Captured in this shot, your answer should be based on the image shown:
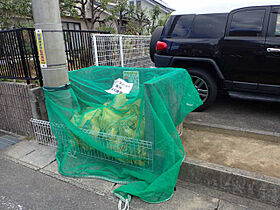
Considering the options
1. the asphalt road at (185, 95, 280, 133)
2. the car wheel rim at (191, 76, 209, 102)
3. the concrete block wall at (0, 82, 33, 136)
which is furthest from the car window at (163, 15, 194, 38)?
the concrete block wall at (0, 82, 33, 136)

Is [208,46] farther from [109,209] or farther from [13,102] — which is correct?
[13,102]

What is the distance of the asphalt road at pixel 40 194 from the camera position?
2.12 metres

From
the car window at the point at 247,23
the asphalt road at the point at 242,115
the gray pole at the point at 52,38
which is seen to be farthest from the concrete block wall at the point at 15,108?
the car window at the point at 247,23

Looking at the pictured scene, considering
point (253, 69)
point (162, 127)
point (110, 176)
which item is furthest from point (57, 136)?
point (253, 69)

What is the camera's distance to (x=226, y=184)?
222cm

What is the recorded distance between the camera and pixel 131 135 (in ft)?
7.80

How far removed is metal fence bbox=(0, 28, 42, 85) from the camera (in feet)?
10.3

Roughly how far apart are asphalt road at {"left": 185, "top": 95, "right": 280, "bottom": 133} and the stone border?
129 centimetres

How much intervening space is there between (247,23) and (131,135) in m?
2.85

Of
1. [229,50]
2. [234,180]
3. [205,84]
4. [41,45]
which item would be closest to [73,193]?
[234,180]

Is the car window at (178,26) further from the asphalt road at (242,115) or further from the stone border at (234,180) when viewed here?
the stone border at (234,180)

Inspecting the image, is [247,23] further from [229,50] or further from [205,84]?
[205,84]

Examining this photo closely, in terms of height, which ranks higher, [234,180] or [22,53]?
[22,53]

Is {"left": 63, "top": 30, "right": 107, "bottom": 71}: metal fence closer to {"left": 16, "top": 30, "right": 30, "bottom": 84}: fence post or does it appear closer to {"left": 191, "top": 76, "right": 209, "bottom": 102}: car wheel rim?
{"left": 16, "top": 30, "right": 30, "bottom": 84}: fence post
